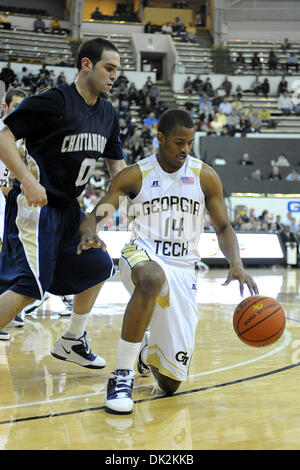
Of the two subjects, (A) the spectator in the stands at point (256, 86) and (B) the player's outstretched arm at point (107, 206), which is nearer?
(B) the player's outstretched arm at point (107, 206)

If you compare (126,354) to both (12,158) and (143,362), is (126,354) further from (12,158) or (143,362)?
(12,158)

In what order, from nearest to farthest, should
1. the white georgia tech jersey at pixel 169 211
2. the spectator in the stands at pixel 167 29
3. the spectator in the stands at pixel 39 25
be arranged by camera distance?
1. the white georgia tech jersey at pixel 169 211
2. the spectator in the stands at pixel 39 25
3. the spectator in the stands at pixel 167 29

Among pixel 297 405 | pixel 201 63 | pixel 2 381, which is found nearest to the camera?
pixel 297 405

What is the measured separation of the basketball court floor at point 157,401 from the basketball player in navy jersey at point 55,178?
577 millimetres

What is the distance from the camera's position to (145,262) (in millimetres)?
3344

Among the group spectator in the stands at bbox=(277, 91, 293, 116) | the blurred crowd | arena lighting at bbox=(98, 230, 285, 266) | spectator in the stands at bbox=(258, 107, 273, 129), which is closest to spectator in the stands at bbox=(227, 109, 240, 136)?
the blurred crowd

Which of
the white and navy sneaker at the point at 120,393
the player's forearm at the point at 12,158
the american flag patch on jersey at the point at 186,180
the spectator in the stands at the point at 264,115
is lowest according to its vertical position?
the spectator in the stands at the point at 264,115

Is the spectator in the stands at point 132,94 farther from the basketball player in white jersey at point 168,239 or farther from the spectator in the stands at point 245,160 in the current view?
the basketball player in white jersey at point 168,239

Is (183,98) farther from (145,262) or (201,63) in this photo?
(145,262)

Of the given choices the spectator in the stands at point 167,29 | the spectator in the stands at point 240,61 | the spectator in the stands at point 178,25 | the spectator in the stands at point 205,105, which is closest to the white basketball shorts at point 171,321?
the spectator in the stands at point 205,105

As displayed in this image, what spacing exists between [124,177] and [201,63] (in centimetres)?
2365

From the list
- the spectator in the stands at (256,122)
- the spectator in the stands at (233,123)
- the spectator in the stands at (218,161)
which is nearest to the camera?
the spectator in the stands at (218,161)

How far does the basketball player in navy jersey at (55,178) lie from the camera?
332cm

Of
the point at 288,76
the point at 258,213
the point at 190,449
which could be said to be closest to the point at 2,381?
the point at 190,449
